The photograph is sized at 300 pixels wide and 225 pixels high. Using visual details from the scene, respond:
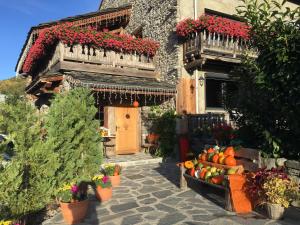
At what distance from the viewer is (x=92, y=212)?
6.18 m

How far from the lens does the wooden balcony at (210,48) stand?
11828 mm

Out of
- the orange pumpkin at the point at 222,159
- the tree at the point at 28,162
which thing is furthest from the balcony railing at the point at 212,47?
the tree at the point at 28,162

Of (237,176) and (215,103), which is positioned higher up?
(215,103)

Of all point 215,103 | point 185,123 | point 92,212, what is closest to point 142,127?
point 185,123

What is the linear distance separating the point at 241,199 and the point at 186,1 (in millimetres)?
9995

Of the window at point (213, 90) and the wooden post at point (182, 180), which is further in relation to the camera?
the window at point (213, 90)

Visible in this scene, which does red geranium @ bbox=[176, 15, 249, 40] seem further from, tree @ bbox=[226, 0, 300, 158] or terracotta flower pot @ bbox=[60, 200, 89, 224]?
terracotta flower pot @ bbox=[60, 200, 89, 224]

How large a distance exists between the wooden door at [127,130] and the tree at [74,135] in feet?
20.8

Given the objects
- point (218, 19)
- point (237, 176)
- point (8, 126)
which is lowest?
point (237, 176)

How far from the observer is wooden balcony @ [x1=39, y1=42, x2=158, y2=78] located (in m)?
12.3

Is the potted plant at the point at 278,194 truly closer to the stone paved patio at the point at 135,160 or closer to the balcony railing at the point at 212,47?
the stone paved patio at the point at 135,160

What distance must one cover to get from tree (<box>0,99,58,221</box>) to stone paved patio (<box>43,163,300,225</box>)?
25.4 inches

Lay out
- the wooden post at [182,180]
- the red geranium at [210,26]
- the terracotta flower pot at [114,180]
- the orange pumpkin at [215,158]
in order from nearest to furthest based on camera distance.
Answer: the orange pumpkin at [215,158] < the wooden post at [182,180] < the terracotta flower pot at [114,180] < the red geranium at [210,26]

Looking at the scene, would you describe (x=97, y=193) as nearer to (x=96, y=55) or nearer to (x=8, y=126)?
(x=8, y=126)
